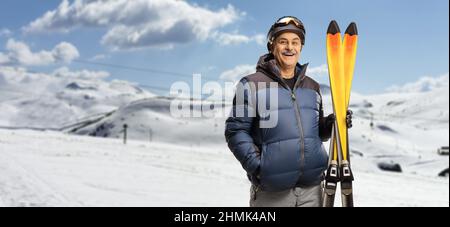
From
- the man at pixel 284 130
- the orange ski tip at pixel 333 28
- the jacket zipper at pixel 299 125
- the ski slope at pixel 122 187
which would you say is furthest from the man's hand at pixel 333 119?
the ski slope at pixel 122 187

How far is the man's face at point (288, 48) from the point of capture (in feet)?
10.6

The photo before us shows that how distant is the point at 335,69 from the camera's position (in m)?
3.25

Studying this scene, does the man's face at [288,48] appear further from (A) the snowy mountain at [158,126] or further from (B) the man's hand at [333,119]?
(A) the snowy mountain at [158,126]

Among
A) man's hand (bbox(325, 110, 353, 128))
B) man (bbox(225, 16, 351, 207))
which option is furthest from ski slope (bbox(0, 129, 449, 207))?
man's hand (bbox(325, 110, 353, 128))

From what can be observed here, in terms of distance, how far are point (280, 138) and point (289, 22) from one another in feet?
2.61

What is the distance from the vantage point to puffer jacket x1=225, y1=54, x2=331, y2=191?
3092mm

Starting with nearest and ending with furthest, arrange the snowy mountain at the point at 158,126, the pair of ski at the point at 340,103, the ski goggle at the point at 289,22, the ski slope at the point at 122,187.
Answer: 1. the pair of ski at the point at 340,103
2. the ski goggle at the point at 289,22
3. the ski slope at the point at 122,187
4. the snowy mountain at the point at 158,126

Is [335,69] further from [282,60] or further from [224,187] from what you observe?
[224,187]

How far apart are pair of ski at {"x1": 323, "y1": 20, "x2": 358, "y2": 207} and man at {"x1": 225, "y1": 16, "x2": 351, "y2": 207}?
10 centimetres

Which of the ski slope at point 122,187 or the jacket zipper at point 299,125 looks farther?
the ski slope at point 122,187

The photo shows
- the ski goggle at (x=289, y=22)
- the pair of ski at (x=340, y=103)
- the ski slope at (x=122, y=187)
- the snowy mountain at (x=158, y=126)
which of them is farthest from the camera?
the snowy mountain at (x=158, y=126)

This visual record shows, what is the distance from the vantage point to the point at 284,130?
10.2 feet

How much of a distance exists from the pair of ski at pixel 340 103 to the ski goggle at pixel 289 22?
0.21 m
